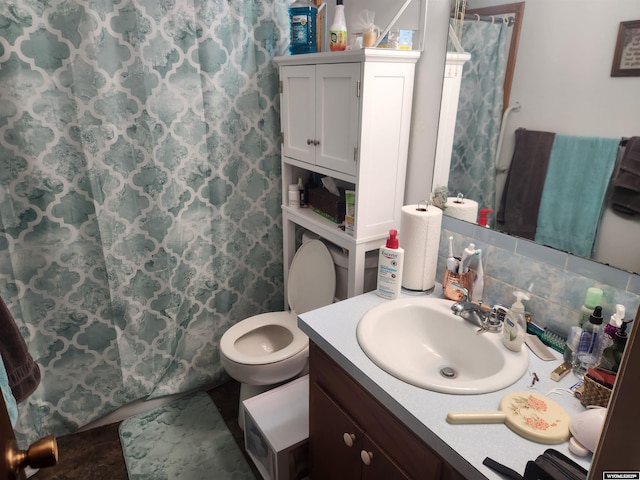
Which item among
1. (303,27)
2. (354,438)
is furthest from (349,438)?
(303,27)

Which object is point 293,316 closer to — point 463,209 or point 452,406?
point 463,209

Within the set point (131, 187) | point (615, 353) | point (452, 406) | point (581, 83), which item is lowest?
point (452, 406)

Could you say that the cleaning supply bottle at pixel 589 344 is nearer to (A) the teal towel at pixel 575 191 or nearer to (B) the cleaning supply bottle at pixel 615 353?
(B) the cleaning supply bottle at pixel 615 353

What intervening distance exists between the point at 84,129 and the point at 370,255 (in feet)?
3.93

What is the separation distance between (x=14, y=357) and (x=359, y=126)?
3.71 ft

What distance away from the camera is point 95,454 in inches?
72.9

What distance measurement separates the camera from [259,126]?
1.95 metres

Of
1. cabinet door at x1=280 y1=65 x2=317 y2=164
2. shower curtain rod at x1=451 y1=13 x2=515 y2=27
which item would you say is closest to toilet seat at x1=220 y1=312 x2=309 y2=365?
cabinet door at x1=280 y1=65 x2=317 y2=164

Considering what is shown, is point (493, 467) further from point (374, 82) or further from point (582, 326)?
point (374, 82)

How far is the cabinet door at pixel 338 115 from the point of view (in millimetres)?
1419

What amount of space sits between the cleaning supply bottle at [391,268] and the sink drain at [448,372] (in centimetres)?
27

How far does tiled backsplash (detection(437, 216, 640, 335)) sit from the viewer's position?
1.04m

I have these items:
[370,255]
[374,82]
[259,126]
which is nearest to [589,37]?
[374,82]

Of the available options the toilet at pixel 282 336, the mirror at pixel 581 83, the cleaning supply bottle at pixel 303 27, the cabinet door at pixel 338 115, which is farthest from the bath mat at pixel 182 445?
the cleaning supply bottle at pixel 303 27
